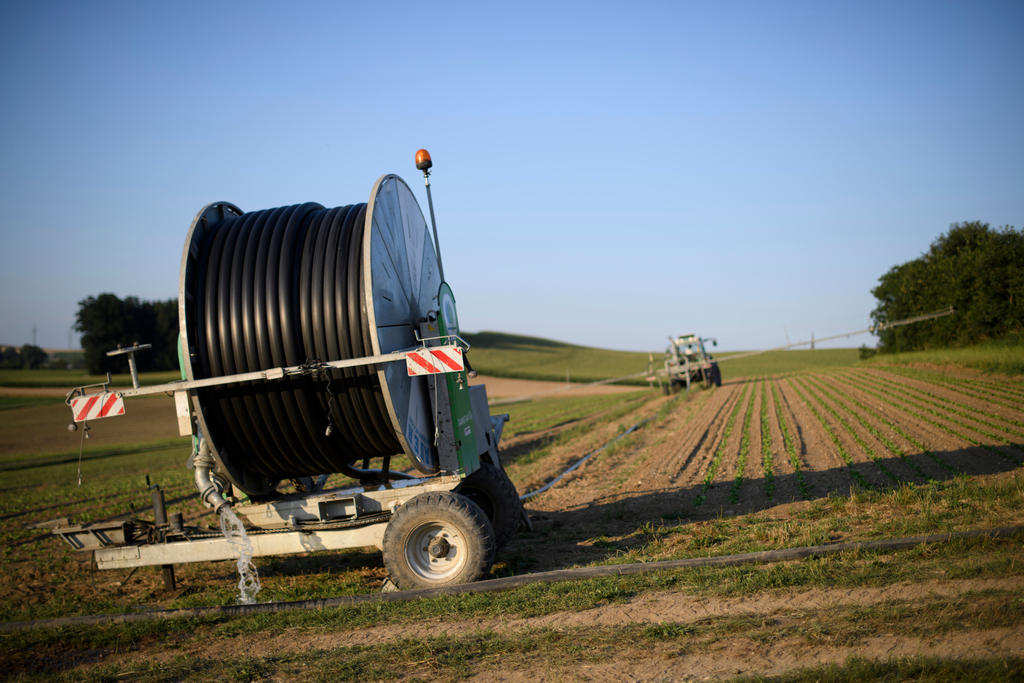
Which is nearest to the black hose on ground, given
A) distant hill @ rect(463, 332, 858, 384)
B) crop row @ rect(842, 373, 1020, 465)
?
crop row @ rect(842, 373, 1020, 465)

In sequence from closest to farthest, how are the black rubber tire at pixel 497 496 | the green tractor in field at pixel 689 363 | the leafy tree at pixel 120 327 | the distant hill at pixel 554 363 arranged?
the black rubber tire at pixel 497 496
the green tractor in field at pixel 689 363
the leafy tree at pixel 120 327
the distant hill at pixel 554 363

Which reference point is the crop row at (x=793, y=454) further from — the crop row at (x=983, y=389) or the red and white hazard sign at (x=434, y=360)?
the red and white hazard sign at (x=434, y=360)

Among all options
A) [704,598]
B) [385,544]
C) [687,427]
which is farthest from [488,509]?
[687,427]

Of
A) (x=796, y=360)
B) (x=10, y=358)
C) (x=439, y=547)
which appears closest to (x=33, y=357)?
(x=10, y=358)

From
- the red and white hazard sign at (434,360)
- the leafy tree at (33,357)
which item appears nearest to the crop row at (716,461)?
the red and white hazard sign at (434,360)

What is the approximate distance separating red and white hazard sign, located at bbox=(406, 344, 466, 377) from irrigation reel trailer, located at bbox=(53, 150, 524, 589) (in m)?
0.01

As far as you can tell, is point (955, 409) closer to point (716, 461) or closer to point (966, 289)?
point (716, 461)

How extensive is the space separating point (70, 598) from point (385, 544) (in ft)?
14.0

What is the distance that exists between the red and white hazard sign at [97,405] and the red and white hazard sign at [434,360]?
2841 millimetres

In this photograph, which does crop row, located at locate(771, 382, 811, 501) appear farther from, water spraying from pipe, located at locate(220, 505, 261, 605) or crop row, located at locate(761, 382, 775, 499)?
water spraying from pipe, located at locate(220, 505, 261, 605)

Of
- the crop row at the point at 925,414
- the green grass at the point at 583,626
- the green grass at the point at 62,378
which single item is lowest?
the crop row at the point at 925,414

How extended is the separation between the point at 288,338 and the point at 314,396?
61 centimetres

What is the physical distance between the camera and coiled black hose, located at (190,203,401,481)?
6645mm

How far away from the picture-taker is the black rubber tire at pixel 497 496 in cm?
813
